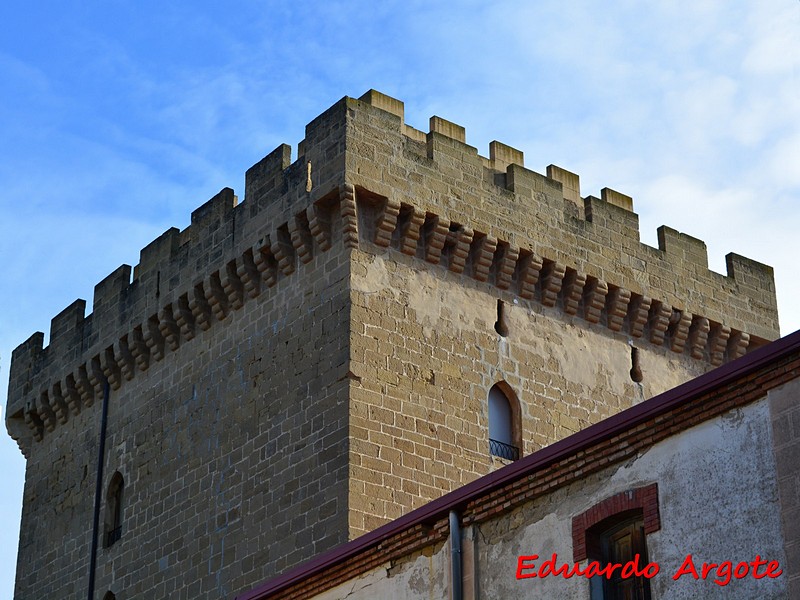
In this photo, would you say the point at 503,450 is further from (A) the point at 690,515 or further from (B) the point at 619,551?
(A) the point at 690,515

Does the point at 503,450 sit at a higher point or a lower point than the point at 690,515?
higher

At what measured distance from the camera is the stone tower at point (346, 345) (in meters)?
20.6

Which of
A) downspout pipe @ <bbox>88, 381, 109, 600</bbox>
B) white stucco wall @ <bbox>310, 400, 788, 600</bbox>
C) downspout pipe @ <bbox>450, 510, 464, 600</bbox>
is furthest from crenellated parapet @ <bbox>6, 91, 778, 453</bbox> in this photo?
white stucco wall @ <bbox>310, 400, 788, 600</bbox>

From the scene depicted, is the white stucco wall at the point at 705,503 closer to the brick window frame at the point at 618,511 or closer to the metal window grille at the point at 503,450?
the brick window frame at the point at 618,511

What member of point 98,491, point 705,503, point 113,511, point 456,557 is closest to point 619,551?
point 705,503

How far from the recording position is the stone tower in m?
20.6

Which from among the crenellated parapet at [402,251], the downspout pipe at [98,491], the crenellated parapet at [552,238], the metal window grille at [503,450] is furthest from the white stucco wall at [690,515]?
the downspout pipe at [98,491]

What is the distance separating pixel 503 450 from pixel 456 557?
7.96 metres

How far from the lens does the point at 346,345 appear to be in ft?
67.1

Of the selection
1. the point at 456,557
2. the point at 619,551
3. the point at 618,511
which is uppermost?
the point at 456,557

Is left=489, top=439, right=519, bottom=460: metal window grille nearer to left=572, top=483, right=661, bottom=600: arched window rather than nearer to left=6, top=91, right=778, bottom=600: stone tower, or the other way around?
left=6, top=91, right=778, bottom=600: stone tower

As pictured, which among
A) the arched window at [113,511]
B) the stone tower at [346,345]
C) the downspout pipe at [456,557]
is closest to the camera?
the downspout pipe at [456,557]

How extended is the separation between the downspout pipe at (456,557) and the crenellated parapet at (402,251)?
7.47m

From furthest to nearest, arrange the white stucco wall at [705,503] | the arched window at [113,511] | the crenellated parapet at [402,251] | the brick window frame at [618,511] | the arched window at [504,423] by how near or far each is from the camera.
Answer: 1. the arched window at [113,511]
2. the arched window at [504,423]
3. the crenellated parapet at [402,251]
4. the brick window frame at [618,511]
5. the white stucco wall at [705,503]
